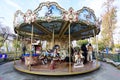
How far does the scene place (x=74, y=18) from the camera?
6.84 meters

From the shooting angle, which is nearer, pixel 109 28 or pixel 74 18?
pixel 74 18

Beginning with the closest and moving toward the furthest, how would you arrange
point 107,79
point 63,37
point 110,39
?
point 107,79 → point 63,37 → point 110,39

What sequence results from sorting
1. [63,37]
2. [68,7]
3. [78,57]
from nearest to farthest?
[68,7] < [78,57] < [63,37]

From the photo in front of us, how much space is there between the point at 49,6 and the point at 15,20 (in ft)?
10.3

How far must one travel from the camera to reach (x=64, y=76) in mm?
6168

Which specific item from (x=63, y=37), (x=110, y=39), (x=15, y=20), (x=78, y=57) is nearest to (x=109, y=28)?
(x=110, y=39)

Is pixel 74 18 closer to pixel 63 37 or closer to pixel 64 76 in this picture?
pixel 64 76

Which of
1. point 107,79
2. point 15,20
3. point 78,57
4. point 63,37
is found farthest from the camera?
point 63,37

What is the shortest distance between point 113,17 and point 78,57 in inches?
698

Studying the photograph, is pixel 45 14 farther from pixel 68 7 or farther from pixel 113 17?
pixel 113 17

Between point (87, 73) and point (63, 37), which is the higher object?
point (63, 37)

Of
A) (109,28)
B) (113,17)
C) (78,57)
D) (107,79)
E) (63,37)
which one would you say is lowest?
(107,79)

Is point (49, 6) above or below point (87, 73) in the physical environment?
above

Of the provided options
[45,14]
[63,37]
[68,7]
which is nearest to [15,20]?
[45,14]
